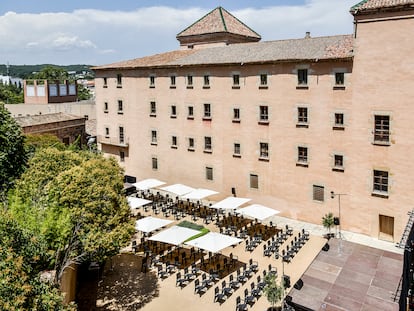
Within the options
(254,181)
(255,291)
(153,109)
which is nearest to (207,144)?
(254,181)

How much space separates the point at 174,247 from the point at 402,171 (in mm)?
16909

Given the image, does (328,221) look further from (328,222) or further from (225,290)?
(225,290)

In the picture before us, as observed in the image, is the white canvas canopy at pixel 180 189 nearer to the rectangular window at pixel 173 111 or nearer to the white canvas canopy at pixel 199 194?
the white canvas canopy at pixel 199 194

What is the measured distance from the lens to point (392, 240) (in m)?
28.8

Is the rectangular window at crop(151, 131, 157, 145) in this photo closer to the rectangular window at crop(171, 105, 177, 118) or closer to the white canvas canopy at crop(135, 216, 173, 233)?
the rectangular window at crop(171, 105, 177, 118)

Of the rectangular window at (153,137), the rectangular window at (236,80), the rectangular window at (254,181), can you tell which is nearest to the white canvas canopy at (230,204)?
the rectangular window at (254,181)

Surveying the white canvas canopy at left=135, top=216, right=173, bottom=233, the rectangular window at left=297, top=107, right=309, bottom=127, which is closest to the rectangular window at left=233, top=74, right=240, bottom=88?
the rectangular window at left=297, top=107, right=309, bottom=127

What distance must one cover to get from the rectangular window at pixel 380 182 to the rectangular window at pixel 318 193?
160 inches

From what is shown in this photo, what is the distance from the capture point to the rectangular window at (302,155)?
106 ft

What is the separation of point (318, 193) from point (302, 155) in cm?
331

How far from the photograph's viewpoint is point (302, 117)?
Result: 32031mm

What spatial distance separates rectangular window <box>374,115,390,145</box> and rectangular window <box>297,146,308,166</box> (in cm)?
560

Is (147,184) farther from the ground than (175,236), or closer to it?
farther from the ground

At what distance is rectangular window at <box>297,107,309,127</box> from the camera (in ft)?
104
